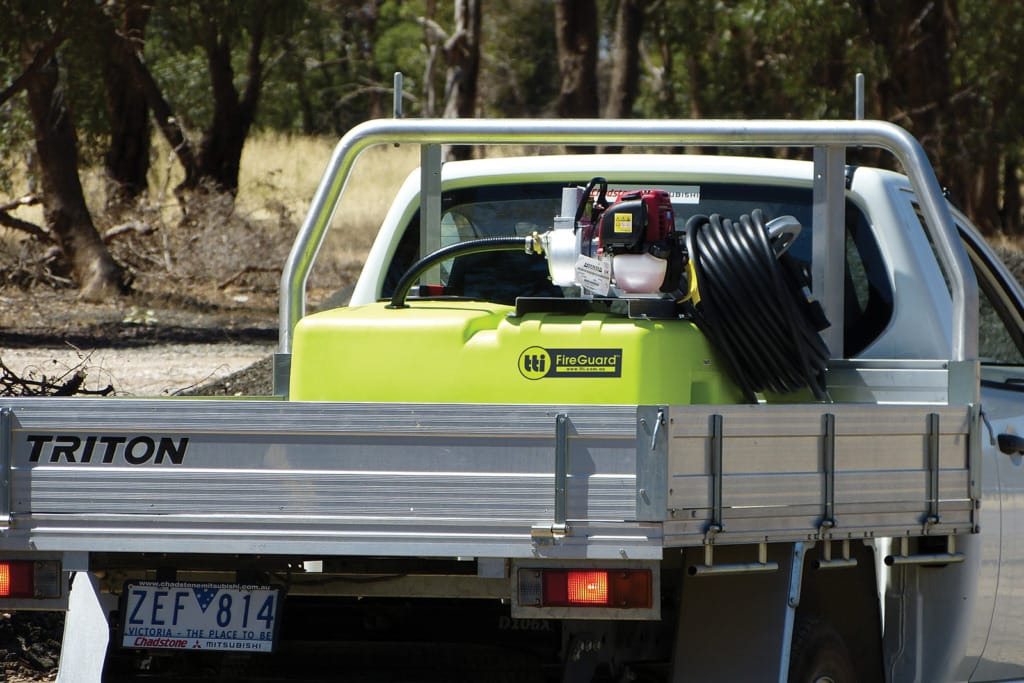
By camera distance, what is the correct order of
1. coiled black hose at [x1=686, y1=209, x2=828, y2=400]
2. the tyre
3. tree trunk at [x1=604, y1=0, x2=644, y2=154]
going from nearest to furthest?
the tyre → coiled black hose at [x1=686, y1=209, x2=828, y2=400] → tree trunk at [x1=604, y1=0, x2=644, y2=154]

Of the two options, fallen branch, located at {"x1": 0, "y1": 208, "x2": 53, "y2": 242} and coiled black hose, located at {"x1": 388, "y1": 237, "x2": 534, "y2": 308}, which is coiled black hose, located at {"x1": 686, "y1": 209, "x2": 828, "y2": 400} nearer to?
coiled black hose, located at {"x1": 388, "y1": 237, "x2": 534, "y2": 308}

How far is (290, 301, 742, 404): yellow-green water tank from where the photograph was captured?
3.82 m

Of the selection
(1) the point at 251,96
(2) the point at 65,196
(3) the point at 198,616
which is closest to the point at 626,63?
(1) the point at 251,96

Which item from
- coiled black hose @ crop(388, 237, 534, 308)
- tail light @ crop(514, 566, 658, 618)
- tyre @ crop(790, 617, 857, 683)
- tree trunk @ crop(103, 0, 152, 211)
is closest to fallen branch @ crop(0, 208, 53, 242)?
tree trunk @ crop(103, 0, 152, 211)

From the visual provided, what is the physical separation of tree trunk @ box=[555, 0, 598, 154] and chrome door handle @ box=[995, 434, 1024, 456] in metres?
19.3

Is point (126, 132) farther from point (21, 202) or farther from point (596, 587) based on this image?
point (596, 587)

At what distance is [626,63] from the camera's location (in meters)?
27.2

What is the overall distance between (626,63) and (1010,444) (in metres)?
23.1

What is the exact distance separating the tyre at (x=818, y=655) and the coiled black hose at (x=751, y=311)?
62cm

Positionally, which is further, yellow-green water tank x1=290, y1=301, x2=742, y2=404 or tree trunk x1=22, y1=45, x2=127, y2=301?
tree trunk x1=22, y1=45, x2=127, y2=301

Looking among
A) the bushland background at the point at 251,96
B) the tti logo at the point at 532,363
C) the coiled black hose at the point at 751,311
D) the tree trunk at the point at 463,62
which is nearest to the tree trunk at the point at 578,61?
the bushland background at the point at 251,96

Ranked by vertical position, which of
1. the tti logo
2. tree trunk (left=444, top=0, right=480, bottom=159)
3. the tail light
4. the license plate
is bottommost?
the license plate

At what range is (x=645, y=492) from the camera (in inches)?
125

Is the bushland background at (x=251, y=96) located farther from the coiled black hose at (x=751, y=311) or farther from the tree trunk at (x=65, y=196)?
the coiled black hose at (x=751, y=311)
